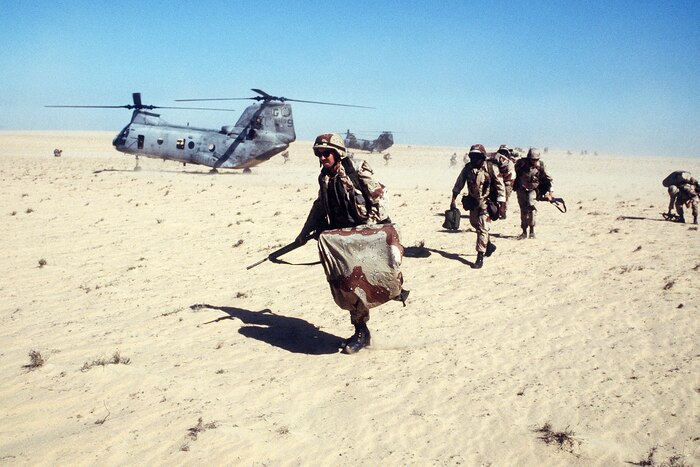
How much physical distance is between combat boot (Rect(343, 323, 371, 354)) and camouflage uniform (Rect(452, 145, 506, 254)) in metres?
4.33

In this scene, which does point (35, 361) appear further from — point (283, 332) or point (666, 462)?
point (666, 462)

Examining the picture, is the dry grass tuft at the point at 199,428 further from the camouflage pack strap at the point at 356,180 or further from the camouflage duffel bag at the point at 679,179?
the camouflage duffel bag at the point at 679,179

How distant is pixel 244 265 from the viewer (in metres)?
10.2

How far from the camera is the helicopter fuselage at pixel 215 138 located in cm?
2689

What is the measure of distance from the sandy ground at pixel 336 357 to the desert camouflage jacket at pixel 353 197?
1.59m

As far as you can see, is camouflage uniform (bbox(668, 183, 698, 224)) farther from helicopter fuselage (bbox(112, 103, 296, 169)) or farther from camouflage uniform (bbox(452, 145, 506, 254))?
helicopter fuselage (bbox(112, 103, 296, 169))

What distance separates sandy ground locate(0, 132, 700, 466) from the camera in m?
4.22

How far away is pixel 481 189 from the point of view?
967cm

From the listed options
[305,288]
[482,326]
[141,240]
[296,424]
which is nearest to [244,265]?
[305,288]

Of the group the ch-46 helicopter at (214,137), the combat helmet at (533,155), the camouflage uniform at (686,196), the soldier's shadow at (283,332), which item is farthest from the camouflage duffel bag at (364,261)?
the ch-46 helicopter at (214,137)

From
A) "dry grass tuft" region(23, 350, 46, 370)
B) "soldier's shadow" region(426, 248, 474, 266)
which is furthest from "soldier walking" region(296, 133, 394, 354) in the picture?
"soldier's shadow" region(426, 248, 474, 266)

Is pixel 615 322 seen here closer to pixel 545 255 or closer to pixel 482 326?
pixel 482 326

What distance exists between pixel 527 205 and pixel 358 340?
24.4 feet

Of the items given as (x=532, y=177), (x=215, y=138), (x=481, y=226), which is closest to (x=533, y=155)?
(x=532, y=177)
